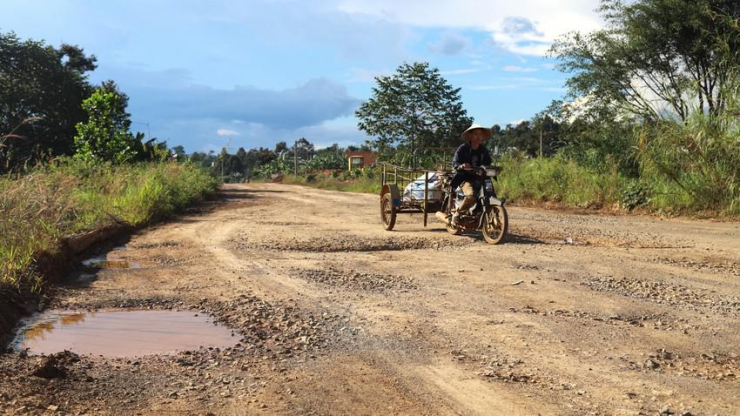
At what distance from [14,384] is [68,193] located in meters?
8.53

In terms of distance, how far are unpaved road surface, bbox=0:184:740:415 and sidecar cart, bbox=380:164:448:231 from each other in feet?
7.21

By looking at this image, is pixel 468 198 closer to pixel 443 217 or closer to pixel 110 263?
pixel 443 217

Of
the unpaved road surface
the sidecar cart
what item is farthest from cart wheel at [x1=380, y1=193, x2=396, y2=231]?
the unpaved road surface

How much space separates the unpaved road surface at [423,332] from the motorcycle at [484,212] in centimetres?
38

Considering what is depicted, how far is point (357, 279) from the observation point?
25.9 ft

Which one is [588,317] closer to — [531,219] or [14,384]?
[14,384]

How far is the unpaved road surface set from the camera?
4.03 m

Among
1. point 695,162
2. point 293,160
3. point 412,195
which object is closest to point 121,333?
point 412,195

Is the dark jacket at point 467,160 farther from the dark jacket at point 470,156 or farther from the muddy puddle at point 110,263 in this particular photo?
the muddy puddle at point 110,263

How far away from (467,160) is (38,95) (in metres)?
36.9

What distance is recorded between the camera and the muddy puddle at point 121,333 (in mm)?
5293

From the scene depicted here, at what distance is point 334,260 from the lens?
9.34 meters

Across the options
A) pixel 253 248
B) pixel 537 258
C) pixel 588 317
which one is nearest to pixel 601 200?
→ pixel 537 258

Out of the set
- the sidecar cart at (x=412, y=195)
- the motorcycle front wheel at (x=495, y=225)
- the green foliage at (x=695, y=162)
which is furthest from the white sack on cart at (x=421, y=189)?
the green foliage at (x=695, y=162)
